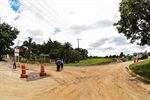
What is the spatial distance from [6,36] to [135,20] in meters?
39.5

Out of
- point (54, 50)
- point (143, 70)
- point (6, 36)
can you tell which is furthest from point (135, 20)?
point (54, 50)

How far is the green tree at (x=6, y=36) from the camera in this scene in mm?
56812

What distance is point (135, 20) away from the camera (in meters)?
26.5

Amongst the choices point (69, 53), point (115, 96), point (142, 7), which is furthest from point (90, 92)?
point (69, 53)

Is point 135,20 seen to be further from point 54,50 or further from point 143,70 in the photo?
point 54,50

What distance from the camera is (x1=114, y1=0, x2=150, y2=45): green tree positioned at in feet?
80.2

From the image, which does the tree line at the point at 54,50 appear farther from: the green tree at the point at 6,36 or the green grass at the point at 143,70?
the green grass at the point at 143,70

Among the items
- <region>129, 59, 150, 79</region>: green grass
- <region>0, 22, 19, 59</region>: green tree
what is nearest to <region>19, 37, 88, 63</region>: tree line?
<region>0, 22, 19, 59</region>: green tree

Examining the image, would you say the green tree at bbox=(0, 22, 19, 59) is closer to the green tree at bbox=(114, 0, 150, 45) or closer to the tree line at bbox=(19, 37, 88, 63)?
the tree line at bbox=(19, 37, 88, 63)

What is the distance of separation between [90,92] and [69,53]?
72694 millimetres

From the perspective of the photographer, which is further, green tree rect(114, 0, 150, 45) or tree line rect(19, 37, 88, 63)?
tree line rect(19, 37, 88, 63)

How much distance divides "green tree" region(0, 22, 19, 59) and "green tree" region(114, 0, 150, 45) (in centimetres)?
3604

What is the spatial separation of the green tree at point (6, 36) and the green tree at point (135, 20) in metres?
36.0

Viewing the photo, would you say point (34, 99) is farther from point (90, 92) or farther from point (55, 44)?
point (55, 44)
